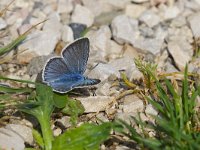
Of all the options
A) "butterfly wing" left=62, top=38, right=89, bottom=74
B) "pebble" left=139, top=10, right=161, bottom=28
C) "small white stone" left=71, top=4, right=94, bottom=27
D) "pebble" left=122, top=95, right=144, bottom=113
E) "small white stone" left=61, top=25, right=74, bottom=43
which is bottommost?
"pebble" left=122, top=95, right=144, bottom=113

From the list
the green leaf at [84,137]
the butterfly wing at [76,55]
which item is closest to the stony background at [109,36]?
the butterfly wing at [76,55]

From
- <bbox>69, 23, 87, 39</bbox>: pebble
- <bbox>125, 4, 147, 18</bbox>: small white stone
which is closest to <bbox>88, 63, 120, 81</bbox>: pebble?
<bbox>69, 23, 87, 39</bbox>: pebble

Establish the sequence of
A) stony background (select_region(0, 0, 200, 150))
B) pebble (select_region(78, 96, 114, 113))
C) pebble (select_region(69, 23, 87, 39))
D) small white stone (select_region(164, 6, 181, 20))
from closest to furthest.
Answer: pebble (select_region(78, 96, 114, 113)), stony background (select_region(0, 0, 200, 150)), pebble (select_region(69, 23, 87, 39)), small white stone (select_region(164, 6, 181, 20))

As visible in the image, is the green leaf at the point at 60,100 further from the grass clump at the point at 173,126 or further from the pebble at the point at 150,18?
the pebble at the point at 150,18

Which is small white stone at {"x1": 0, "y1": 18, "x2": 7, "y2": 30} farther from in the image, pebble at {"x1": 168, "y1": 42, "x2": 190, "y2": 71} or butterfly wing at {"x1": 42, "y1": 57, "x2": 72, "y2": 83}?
pebble at {"x1": 168, "y1": 42, "x2": 190, "y2": 71}

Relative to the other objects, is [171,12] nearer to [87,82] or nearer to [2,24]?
[2,24]

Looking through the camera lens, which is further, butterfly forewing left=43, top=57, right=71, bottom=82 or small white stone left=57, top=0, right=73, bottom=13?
small white stone left=57, top=0, right=73, bottom=13
